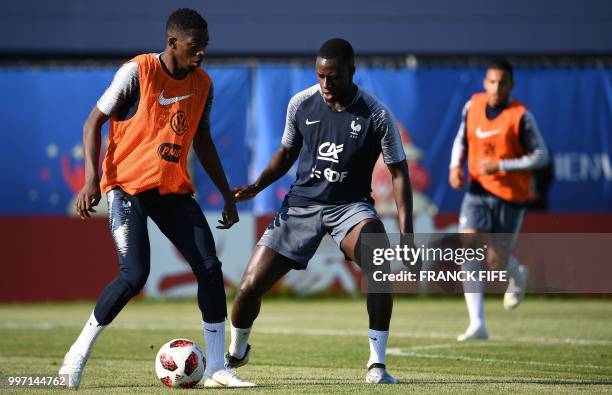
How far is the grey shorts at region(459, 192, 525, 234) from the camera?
492 inches

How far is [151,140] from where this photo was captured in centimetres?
790

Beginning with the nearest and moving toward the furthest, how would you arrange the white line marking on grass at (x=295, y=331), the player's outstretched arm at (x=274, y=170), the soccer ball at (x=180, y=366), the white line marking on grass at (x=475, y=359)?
1. the soccer ball at (x=180, y=366)
2. the player's outstretched arm at (x=274, y=170)
3. the white line marking on grass at (x=475, y=359)
4. the white line marking on grass at (x=295, y=331)

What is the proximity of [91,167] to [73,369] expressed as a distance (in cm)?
133

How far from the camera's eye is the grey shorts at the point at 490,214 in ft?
41.0

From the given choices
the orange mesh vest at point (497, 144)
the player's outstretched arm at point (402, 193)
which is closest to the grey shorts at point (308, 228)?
the player's outstretched arm at point (402, 193)

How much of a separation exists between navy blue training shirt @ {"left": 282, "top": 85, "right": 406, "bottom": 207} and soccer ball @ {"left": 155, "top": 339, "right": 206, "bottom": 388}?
56.2 inches

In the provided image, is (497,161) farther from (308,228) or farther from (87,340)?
(87,340)

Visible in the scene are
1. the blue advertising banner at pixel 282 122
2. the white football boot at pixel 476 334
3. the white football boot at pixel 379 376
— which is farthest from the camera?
the blue advertising banner at pixel 282 122

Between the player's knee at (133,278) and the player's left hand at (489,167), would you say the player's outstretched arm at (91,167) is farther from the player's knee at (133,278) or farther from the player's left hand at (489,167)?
the player's left hand at (489,167)

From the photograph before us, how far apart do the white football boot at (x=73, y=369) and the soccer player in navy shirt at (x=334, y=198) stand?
1.28 m

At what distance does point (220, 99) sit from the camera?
20.2 metres

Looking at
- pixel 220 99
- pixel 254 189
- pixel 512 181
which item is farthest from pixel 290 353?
pixel 220 99


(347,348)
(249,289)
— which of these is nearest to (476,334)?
(347,348)

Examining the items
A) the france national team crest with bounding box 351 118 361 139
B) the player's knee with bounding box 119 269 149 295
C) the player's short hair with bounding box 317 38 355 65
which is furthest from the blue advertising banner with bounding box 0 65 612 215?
the player's knee with bounding box 119 269 149 295
